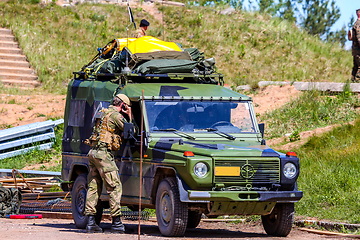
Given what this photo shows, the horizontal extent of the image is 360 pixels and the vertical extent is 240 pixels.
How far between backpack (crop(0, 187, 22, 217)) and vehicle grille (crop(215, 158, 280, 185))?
5.94 metres

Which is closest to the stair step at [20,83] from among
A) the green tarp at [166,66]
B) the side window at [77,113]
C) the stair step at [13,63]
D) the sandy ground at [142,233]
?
the stair step at [13,63]

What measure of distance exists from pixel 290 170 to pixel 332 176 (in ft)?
11.9

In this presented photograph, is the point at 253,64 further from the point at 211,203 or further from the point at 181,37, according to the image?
the point at 211,203

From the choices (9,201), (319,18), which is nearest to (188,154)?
(9,201)

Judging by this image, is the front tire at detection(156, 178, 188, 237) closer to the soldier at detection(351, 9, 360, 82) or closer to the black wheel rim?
the black wheel rim

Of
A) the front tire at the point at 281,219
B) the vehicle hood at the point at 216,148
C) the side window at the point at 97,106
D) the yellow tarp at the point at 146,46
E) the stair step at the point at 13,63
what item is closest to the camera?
the vehicle hood at the point at 216,148

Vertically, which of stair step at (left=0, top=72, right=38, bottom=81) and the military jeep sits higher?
stair step at (left=0, top=72, right=38, bottom=81)

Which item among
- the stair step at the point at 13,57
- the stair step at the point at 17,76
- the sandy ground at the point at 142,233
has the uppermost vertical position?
the stair step at the point at 13,57

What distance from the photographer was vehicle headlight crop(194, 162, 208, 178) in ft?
24.4

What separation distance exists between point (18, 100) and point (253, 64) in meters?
10.5

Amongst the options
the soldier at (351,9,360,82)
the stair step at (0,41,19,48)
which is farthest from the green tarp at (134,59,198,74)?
the stair step at (0,41,19,48)

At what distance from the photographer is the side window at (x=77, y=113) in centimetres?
1004

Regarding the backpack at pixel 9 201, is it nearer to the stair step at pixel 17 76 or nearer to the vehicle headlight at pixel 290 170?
the vehicle headlight at pixel 290 170

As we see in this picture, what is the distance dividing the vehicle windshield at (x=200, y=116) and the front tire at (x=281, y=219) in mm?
1341
